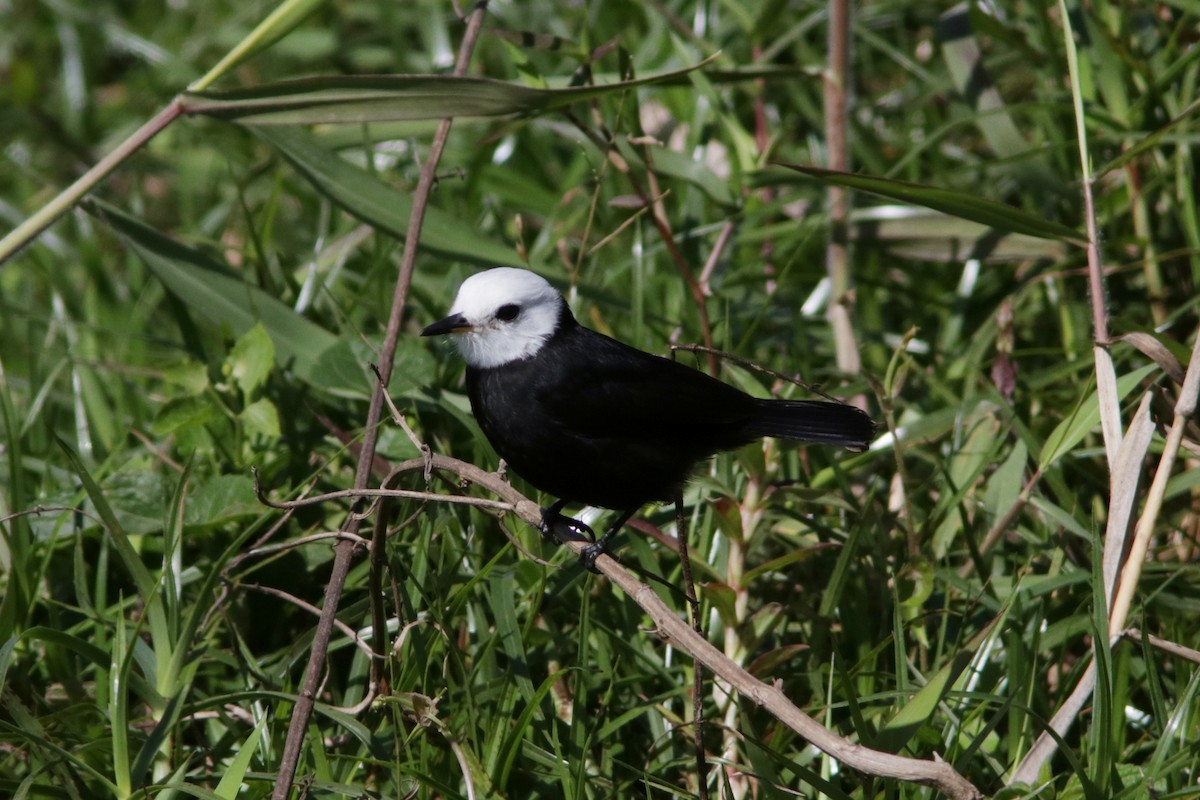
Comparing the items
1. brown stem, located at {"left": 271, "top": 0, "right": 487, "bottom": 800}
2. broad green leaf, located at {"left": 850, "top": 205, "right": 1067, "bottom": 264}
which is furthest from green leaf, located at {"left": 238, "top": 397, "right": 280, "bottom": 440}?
broad green leaf, located at {"left": 850, "top": 205, "right": 1067, "bottom": 264}

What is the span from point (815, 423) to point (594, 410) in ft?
1.72

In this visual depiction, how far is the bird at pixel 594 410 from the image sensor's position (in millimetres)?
2795

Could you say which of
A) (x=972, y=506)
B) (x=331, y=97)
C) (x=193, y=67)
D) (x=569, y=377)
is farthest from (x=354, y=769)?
(x=193, y=67)

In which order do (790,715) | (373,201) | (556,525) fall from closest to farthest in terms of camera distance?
1. (790,715)
2. (556,525)
3. (373,201)

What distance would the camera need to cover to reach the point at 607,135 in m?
3.43

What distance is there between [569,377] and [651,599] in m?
1.03

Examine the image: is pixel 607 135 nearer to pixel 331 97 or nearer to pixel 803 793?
pixel 331 97

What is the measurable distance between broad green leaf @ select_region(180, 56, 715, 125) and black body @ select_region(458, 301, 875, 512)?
0.63m

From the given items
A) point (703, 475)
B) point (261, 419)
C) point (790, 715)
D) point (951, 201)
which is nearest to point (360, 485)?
point (261, 419)

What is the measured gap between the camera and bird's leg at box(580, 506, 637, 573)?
8.17 ft

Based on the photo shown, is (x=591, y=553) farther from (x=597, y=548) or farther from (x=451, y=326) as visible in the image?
(x=451, y=326)

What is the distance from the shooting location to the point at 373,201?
339cm

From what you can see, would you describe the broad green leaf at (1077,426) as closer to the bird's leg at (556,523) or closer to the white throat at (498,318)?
the bird's leg at (556,523)

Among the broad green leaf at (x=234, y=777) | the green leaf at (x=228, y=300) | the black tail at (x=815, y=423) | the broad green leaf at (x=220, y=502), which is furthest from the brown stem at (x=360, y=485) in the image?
the black tail at (x=815, y=423)
